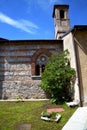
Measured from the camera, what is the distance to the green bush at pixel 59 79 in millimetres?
12273

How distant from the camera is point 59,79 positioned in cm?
1239

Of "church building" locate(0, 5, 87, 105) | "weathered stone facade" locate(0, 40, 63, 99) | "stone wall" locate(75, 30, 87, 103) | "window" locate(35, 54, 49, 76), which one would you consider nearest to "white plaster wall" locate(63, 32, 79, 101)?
"church building" locate(0, 5, 87, 105)

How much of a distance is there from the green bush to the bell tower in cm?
861

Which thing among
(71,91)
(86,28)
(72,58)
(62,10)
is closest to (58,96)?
(71,91)

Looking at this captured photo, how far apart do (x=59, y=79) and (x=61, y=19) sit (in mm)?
11714

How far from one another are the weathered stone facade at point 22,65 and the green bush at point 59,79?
59.3 inches

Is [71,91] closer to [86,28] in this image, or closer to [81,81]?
[81,81]

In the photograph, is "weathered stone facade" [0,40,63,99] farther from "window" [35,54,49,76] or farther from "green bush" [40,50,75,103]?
"green bush" [40,50,75,103]

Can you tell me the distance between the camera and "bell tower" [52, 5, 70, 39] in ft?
68.1

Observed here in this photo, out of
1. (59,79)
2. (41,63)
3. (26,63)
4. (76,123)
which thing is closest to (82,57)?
(59,79)

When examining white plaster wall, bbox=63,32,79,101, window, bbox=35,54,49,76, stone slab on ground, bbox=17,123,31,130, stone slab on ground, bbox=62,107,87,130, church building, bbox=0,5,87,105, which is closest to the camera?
stone slab on ground, bbox=62,107,87,130

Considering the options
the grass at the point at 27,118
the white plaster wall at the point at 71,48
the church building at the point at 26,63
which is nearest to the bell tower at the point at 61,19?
the church building at the point at 26,63

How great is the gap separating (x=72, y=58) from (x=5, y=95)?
6680 mm

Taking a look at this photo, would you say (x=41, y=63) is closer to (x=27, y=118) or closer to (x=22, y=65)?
(x=22, y=65)
